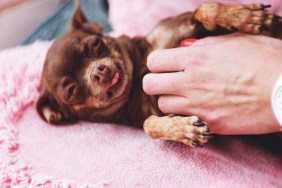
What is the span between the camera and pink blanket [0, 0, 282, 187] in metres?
1.43

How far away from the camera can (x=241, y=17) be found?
150 centimetres

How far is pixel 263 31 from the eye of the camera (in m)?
1.51

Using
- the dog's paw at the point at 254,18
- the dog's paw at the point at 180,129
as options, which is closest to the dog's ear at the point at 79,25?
the dog's paw at the point at 180,129

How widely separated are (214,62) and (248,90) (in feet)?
0.56

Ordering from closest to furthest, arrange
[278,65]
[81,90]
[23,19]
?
[278,65], [81,90], [23,19]

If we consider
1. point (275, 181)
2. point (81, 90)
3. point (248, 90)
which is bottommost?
point (275, 181)

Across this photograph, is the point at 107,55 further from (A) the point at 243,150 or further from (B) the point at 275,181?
(B) the point at 275,181

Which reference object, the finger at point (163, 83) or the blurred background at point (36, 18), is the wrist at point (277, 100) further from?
the blurred background at point (36, 18)

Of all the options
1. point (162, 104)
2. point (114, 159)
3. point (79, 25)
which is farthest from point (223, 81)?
point (79, 25)

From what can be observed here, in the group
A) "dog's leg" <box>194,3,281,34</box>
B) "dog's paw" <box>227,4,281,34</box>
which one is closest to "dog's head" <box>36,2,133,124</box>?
"dog's leg" <box>194,3,281,34</box>

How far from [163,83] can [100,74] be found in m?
0.33

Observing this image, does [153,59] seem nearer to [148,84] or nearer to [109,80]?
[148,84]

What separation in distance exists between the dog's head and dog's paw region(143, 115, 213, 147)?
32 cm

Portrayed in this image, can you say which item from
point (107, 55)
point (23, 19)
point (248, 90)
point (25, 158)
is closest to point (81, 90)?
point (107, 55)
